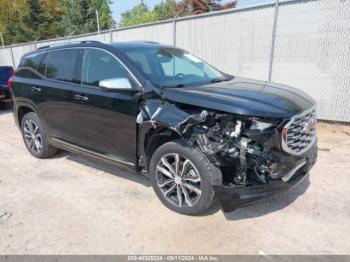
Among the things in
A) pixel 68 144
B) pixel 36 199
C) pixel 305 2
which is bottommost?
pixel 36 199

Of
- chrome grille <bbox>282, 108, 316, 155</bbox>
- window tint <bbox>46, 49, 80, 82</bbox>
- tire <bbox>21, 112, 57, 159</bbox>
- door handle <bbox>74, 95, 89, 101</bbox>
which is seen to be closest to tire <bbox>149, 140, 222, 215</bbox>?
chrome grille <bbox>282, 108, 316, 155</bbox>

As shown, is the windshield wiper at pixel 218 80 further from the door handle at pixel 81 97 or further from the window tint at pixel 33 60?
the window tint at pixel 33 60

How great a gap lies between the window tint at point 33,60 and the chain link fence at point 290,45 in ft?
15.6

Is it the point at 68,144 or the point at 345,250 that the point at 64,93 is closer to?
the point at 68,144

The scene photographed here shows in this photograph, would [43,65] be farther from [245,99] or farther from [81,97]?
[245,99]

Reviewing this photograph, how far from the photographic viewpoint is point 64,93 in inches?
181

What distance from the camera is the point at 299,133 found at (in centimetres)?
328

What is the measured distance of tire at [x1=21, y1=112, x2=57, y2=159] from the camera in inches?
209

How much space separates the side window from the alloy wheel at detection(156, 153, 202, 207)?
117cm

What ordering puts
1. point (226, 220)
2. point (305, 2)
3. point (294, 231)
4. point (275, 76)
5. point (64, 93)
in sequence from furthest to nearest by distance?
1. point (275, 76)
2. point (305, 2)
3. point (64, 93)
4. point (226, 220)
5. point (294, 231)

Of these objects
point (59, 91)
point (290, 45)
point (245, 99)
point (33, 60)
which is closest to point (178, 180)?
point (245, 99)

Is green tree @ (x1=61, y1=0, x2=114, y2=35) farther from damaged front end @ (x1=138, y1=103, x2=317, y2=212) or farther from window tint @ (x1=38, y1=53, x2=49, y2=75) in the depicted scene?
damaged front end @ (x1=138, y1=103, x2=317, y2=212)

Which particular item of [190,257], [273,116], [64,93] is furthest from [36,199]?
[273,116]

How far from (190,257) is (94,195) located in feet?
5.70
